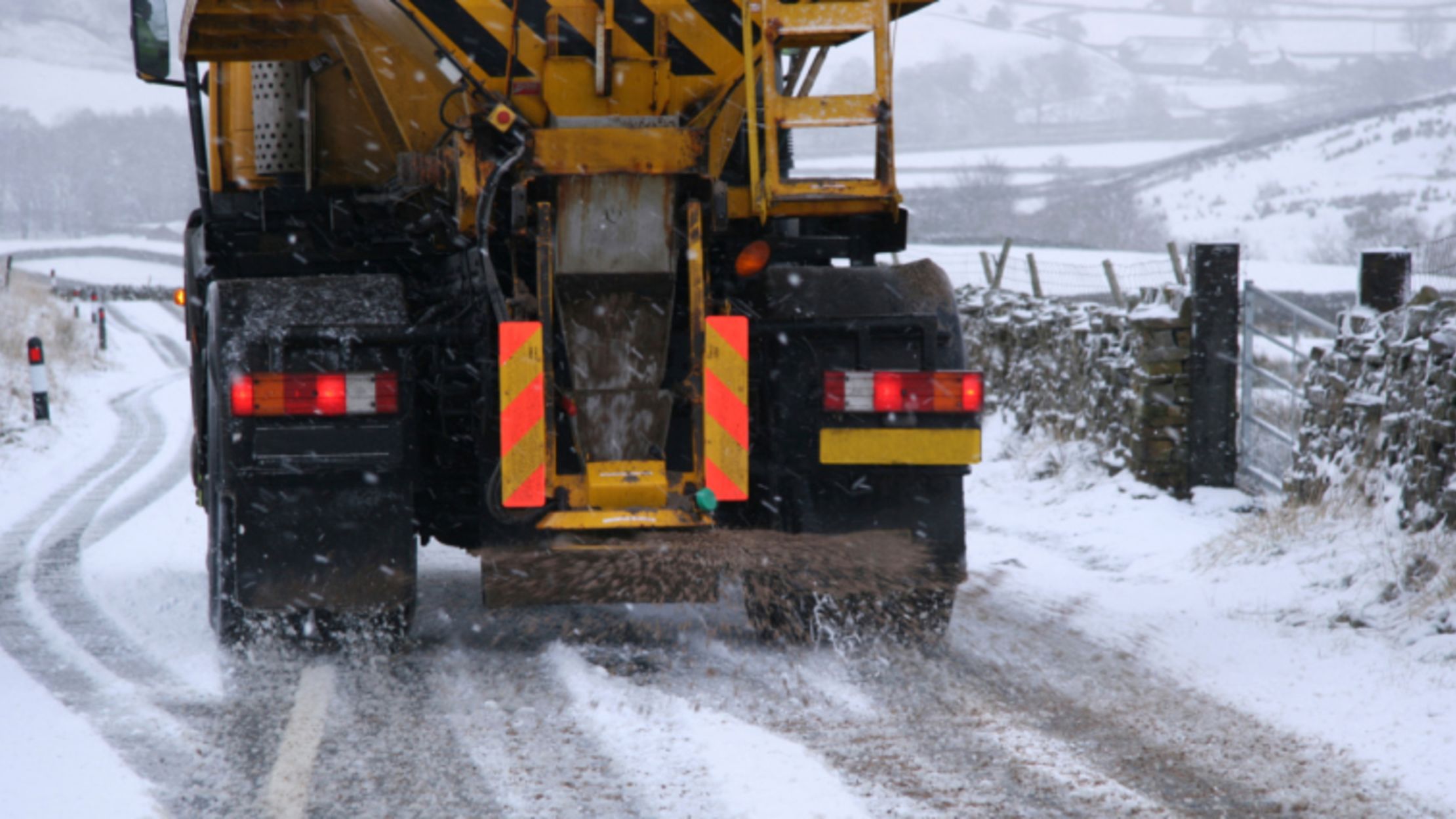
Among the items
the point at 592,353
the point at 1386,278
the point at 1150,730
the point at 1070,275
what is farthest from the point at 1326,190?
the point at 1150,730

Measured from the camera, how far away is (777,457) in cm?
525

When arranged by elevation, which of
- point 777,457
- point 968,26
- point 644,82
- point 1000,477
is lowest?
point 1000,477

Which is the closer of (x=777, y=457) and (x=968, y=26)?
(x=777, y=457)

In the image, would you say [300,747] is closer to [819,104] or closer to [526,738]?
[526,738]

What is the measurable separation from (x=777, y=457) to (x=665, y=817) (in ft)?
6.81

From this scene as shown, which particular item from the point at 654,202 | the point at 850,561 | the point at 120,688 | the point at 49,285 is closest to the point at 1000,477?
the point at 850,561

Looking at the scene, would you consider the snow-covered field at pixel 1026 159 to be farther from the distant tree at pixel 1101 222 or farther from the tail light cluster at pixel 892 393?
the tail light cluster at pixel 892 393

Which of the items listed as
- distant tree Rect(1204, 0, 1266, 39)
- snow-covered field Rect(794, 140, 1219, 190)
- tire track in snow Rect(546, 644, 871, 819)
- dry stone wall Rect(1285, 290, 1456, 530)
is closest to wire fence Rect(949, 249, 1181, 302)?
dry stone wall Rect(1285, 290, 1456, 530)

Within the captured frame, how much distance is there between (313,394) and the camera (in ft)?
15.9

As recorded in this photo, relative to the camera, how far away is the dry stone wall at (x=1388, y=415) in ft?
19.4

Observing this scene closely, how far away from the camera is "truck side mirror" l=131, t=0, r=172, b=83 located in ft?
18.6

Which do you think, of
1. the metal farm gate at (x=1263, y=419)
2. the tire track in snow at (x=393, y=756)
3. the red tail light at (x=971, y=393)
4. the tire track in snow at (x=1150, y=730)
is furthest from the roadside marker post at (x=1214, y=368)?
the tire track in snow at (x=393, y=756)

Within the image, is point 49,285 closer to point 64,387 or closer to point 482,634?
point 64,387

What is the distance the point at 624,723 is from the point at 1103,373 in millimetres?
6683
